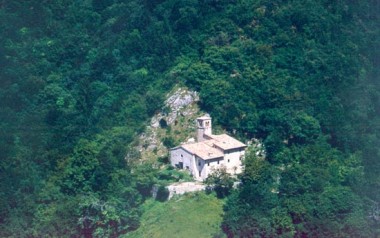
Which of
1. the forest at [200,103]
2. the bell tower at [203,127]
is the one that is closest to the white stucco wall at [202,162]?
the forest at [200,103]

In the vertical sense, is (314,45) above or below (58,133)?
above

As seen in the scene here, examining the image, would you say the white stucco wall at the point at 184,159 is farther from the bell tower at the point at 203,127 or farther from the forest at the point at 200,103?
the bell tower at the point at 203,127

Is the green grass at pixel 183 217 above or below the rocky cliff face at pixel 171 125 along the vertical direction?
below

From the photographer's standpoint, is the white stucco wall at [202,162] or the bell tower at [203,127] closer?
the white stucco wall at [202,162]

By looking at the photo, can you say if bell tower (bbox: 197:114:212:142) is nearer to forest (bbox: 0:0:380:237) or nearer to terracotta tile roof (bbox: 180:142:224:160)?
terracotta tile roof (bbox: 180:142:224:160)

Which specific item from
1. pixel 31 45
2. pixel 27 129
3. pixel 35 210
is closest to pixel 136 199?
pixel 35 210

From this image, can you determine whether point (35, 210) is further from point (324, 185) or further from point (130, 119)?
point (324, 185)
